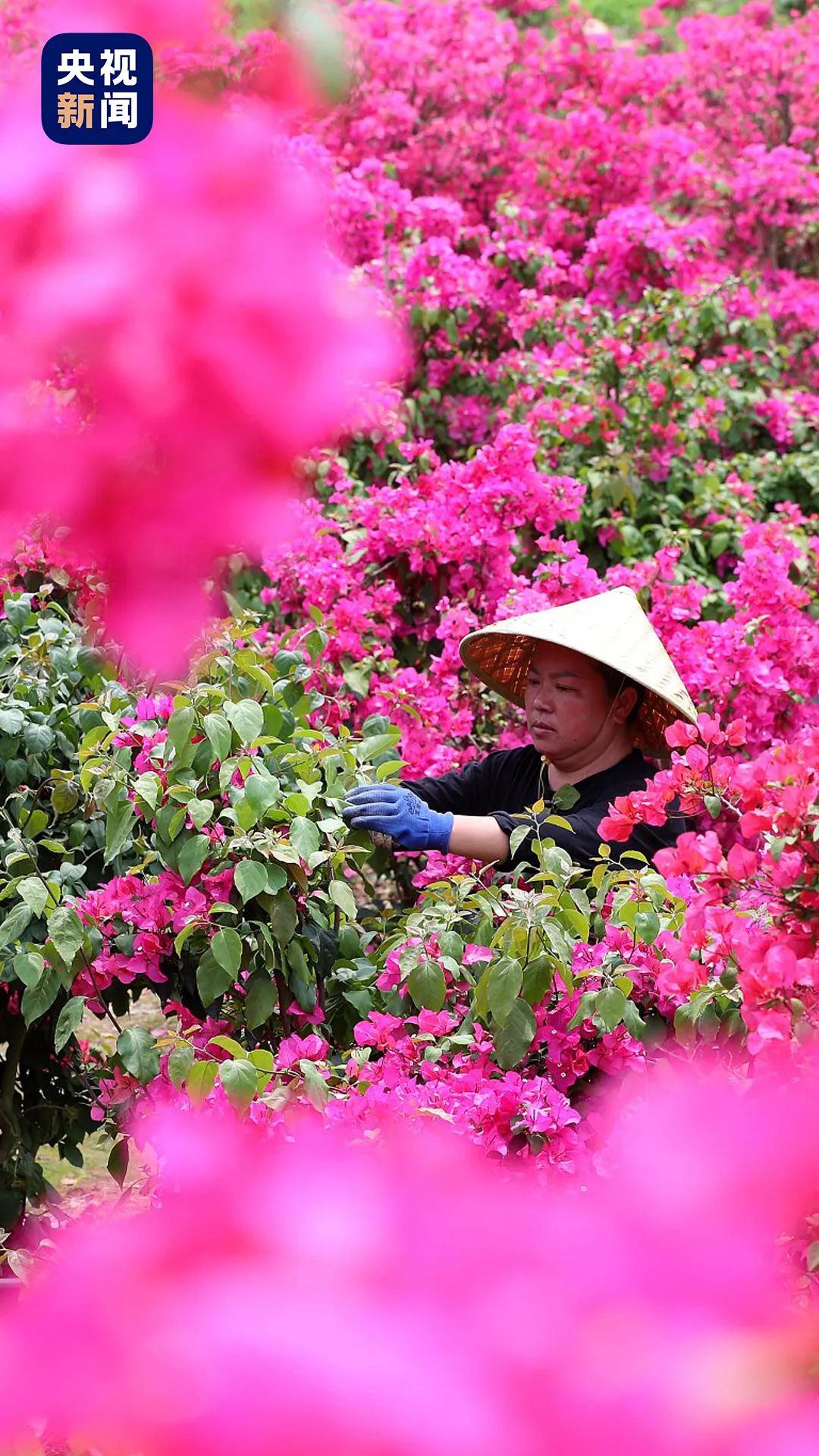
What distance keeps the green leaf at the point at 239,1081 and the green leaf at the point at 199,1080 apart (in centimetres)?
1

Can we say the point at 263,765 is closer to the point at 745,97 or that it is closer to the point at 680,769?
the point at 680,769

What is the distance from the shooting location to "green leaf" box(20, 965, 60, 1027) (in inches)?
80.9

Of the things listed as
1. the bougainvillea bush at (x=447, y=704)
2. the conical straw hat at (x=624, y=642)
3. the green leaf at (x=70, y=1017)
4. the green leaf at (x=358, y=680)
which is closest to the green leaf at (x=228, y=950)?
the bougainvillea bush at (x=447, y=704)

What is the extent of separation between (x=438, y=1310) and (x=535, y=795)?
2.62 metres

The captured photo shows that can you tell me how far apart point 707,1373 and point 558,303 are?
4.86 metres

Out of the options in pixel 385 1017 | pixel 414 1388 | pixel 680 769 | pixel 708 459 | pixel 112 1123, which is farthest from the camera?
pixel 708 459

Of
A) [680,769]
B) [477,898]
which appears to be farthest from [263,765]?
[680,769]

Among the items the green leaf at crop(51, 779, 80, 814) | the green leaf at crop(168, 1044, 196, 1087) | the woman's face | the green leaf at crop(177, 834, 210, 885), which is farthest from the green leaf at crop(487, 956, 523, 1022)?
the woman's face

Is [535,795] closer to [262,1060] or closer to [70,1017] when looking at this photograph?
[70,1017]

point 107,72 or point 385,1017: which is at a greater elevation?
point 107,72

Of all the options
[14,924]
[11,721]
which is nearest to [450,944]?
[14,924]

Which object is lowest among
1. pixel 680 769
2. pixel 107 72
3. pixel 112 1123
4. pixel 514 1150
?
pixel 112 1123

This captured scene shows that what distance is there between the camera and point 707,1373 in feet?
1.19

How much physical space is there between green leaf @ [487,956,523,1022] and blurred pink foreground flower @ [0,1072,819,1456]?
138 centimetres
